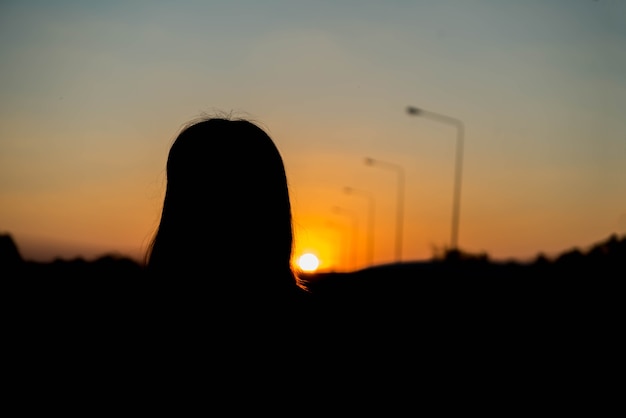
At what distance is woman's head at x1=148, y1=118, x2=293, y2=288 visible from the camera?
129 inches

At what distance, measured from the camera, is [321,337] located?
322 cm

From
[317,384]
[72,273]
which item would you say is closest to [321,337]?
[317,384]

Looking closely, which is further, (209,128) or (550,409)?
(550,409)

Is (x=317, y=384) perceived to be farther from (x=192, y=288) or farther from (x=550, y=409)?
(x=550, y=409)

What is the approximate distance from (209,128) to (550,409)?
8887mm

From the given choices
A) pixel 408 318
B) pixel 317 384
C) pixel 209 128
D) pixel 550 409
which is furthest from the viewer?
pixel 408 318

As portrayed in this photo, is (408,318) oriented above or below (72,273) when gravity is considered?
above

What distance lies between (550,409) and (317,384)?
29.5 feet

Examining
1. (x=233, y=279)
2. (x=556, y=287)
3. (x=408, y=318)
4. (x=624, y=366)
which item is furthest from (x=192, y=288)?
(x=556, y=287)

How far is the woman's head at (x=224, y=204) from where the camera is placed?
3.28 metres

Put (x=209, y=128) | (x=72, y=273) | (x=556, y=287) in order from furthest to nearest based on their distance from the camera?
(x=556, y=287) → (x=72, y=273) → (x=209, y=128)

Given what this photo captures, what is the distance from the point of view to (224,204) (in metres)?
3.34

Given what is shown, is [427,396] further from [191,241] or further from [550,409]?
[191,241]

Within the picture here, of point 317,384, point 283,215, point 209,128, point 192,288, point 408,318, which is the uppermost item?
point 408,318
